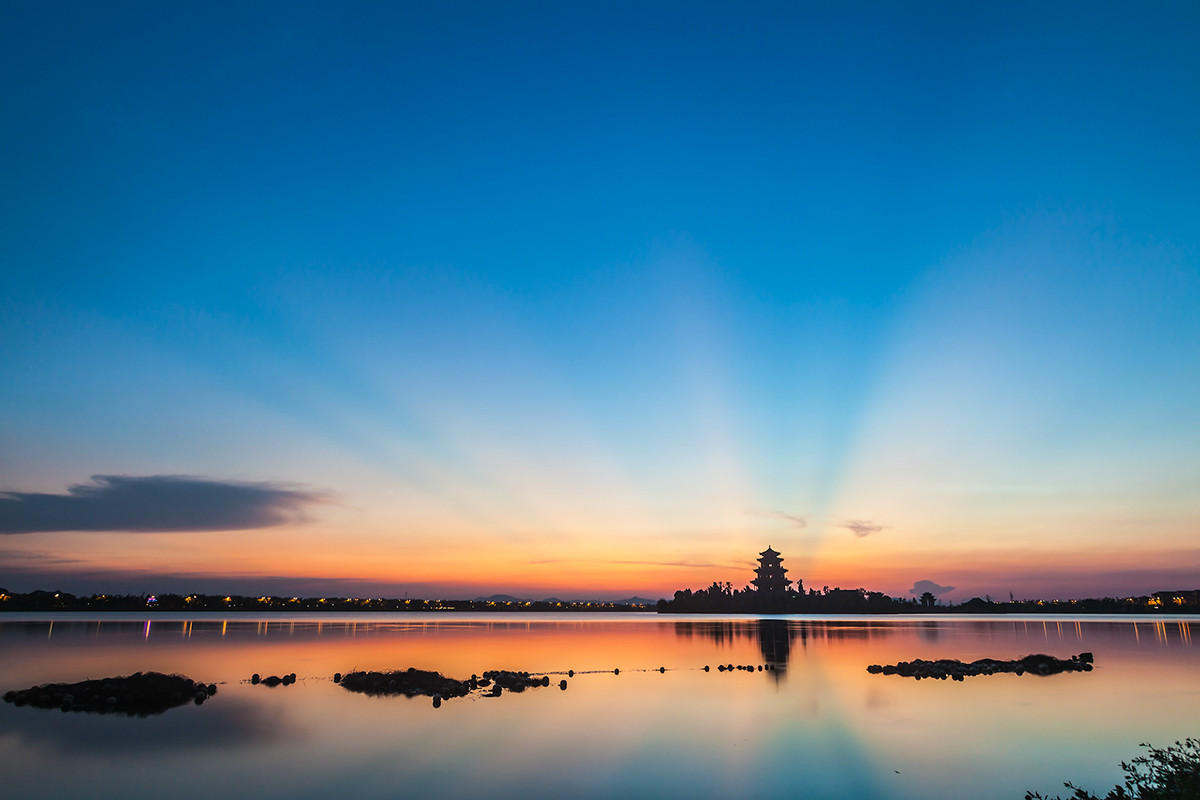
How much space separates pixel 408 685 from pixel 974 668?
124ft

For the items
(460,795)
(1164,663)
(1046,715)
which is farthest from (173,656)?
(1164,663)

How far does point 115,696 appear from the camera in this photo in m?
30.7

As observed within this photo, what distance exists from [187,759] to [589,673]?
96.8ft

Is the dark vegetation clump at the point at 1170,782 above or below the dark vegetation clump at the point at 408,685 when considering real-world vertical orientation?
above

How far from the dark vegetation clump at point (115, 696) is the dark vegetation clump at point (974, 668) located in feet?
142

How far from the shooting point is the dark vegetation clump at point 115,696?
98.8ft

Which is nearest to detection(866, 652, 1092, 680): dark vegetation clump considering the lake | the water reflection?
the lake

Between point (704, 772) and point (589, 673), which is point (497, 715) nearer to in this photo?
point (704, 772)

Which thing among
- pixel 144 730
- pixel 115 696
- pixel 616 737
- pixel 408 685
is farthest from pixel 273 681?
pixel 616 737

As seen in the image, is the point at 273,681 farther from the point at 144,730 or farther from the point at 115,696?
the point at 144,730

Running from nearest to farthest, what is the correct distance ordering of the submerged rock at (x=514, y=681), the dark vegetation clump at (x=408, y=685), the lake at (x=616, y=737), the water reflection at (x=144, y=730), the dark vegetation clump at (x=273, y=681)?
the lake at (x=616, y=737) → the water reflection at (x=144, y=730) → the dark vegetation clump at (x=408, y=685) → the submerged rock at (x=514, y=681) → the dark vegetation clump at (x=273, y=681)

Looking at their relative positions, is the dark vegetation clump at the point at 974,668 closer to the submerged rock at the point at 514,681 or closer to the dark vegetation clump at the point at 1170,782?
the submerged rock at the point at 514,681

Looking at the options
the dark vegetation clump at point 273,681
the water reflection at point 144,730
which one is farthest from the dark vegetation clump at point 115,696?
the dark vegetation clump at point 273,681

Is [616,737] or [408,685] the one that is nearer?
[616,737]
